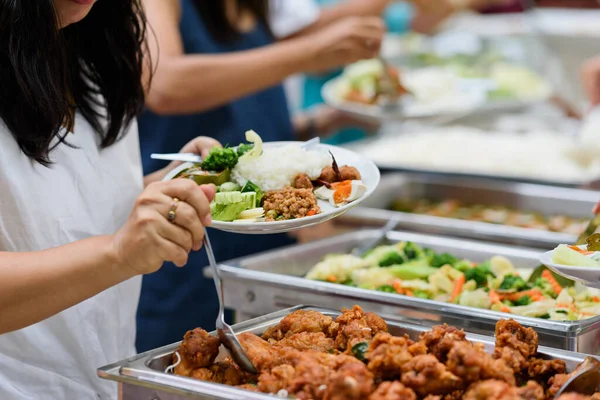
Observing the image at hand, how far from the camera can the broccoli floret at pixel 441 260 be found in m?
2.56

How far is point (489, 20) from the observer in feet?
19.6

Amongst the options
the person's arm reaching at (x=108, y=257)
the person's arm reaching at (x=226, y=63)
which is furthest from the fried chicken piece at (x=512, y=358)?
the person's arm reaching at (x=226, y=63)

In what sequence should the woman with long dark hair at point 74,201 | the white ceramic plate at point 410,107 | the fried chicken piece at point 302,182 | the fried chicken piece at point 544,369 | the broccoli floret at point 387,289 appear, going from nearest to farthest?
1. the woman with long dark hair at point 74,201
2. the fried chicken piece at point 544,369
3. the fried chicken piece at point 302,182
4. the broccoli floret at point 387,289
5. the white ceramic plate at point 410,107

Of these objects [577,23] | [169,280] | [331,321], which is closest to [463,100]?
[169,280]

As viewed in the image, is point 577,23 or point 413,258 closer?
point 413,258

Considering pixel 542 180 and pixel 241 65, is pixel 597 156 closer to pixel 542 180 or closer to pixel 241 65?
pixel 542 180

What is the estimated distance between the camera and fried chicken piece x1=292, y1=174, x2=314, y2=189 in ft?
5.84

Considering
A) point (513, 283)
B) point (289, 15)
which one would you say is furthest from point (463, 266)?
point (289, 15)

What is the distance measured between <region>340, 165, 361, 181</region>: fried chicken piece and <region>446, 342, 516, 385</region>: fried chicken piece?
0.53 metres

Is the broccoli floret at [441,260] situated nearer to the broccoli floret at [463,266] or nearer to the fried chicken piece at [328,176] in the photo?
the broccoli floret at [463,266]

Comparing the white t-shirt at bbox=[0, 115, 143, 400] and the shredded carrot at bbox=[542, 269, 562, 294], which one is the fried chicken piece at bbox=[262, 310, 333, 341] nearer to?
the white t-shirt at bbox=[0, 115, 143, 400]

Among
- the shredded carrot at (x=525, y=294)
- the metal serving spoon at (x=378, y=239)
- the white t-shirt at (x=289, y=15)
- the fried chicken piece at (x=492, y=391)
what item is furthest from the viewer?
the white t-shirt at (x=289, y=15)

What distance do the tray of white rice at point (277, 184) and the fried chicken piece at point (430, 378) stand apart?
392mm

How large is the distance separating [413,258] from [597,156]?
1561mm
